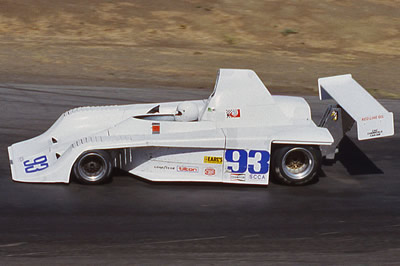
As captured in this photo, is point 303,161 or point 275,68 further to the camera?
point 275,68

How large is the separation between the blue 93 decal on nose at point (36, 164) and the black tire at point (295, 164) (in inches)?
130

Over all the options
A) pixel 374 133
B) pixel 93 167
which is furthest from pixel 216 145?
pixel 374 133

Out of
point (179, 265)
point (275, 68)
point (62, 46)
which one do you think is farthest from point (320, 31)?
point (179, 265)

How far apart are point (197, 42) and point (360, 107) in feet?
50.6

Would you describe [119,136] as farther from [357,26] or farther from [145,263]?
[357,26]

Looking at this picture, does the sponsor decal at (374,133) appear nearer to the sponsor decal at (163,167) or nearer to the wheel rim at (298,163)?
the wheel rim at (298,163)

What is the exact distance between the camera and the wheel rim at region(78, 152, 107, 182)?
908cm

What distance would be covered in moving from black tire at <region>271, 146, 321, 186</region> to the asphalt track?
0.15 m

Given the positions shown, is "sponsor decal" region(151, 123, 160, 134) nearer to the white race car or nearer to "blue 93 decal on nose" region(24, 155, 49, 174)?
the white race car

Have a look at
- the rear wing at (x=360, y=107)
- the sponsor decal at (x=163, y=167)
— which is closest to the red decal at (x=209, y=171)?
the sponsor decal at (x=163, y=167)

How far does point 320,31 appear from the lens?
25828mm

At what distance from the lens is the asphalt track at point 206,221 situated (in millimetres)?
7133

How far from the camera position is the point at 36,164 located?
9414 mm

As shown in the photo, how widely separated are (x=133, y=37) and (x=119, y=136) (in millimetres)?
16147
